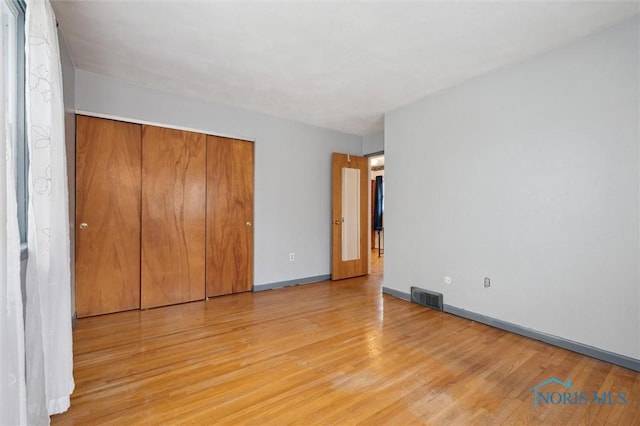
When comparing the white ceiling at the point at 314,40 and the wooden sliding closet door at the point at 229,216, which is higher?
→ the white ceiling at the point at 314,40

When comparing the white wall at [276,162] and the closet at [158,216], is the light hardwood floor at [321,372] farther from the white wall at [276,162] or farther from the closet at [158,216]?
the white wall at [276,162]

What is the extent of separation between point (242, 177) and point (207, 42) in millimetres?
1878

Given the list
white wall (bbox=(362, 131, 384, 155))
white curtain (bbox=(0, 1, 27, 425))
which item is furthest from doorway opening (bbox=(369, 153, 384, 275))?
white curtain (bbox=(0, 1, 27, 425))

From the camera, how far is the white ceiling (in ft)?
6.68

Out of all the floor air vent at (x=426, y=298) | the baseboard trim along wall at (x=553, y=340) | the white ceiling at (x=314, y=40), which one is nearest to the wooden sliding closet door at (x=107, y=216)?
the white ceiling at (x=314, y=40)

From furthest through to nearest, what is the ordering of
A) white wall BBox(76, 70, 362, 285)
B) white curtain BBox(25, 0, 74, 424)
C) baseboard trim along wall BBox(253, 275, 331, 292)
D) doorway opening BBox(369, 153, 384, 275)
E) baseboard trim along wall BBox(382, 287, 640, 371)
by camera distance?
doorway opening BBox(369, 153, 384, 275) < baseboard trim along wall BBox(253, 275, 331, 292) < white wall BBox(76, 70, 362, 285) < baseboard trim along wall BBox(382, 287, 640, 371) < white curtain BBox(25, 0, 74, 424)

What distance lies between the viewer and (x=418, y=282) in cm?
364

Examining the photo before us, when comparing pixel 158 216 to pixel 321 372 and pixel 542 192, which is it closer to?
pixel 321 372

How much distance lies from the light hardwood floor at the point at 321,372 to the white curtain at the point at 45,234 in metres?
0.27

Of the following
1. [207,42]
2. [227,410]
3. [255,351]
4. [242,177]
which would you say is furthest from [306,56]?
[227,410]

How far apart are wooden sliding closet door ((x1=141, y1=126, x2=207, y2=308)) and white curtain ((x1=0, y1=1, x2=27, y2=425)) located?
241 cm

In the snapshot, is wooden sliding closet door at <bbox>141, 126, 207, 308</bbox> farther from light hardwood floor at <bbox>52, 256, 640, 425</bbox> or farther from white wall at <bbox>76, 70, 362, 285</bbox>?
light hardwood floor at <bbox>52, 256, 640, 425</bbox>

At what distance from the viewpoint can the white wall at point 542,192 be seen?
2.18 meters

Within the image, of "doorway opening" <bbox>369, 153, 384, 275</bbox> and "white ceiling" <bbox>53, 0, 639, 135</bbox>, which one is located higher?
"white ceiling" <bbox>53, 0, 639, 135</bbox>
